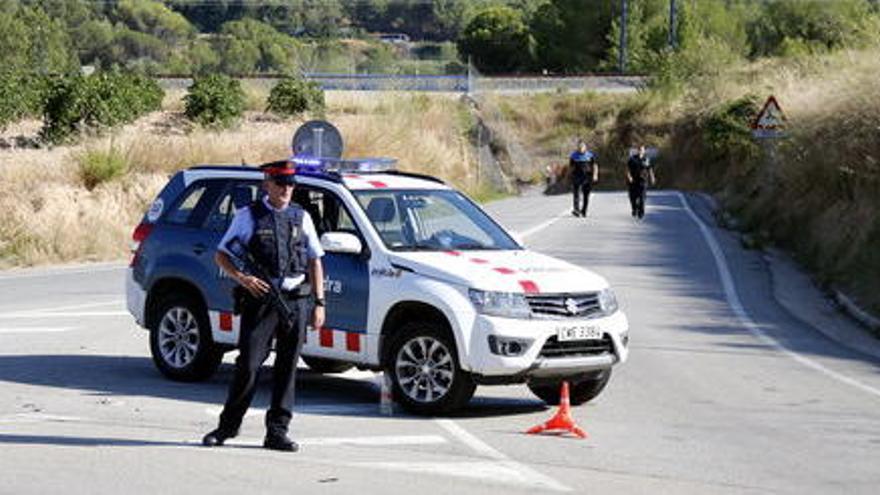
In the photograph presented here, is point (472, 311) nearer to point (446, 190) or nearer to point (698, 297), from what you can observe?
point (446, 190)

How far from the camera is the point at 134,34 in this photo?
144m

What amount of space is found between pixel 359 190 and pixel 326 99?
4768cm

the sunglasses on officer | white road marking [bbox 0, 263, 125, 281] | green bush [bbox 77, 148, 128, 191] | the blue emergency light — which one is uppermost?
the sunglasses on officer

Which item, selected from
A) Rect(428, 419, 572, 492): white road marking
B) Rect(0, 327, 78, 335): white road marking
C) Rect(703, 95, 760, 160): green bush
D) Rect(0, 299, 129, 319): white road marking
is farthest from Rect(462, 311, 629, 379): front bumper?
Rect(703, 95, 760, 160): green bush

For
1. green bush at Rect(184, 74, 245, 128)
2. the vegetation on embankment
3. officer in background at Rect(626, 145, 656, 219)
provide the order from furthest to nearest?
green bush at Rect(184, 74, 245, 128)
officer in background at Rect(626, 145, 656, 219)
the vegetation on embankment

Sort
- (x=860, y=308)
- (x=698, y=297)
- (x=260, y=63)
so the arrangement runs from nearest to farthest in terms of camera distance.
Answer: (x=860, y=308) → (x=698, y=297) → (x=260, y=63)

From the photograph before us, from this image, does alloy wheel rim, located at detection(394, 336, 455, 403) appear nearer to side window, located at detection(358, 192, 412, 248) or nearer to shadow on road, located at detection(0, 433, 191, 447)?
side window, located at detection(358, 192, 412, 248)

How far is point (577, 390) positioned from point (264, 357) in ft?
11.2

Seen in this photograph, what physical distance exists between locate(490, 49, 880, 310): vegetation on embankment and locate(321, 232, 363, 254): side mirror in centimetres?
1093

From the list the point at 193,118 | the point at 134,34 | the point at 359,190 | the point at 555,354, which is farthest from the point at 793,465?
the point at 134,34

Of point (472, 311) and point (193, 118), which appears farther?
point (193, 118)

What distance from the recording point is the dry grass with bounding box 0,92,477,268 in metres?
28.8

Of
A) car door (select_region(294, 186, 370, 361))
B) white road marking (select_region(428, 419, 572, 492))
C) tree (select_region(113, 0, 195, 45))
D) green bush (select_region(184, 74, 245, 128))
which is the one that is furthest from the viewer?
tree (select_region(113, 0, 195, 45))

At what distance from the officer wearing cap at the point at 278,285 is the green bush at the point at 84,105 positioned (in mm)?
39685
